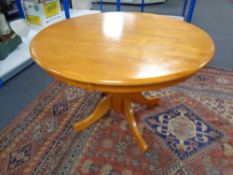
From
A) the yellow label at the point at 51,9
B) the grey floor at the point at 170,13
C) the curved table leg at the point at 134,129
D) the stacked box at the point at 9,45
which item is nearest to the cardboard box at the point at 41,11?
the yellow label at the point at 51,9

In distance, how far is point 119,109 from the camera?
3.87 feet

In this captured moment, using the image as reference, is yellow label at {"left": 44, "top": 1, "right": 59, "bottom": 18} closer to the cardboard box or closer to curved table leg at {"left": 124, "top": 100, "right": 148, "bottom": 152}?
the cardboard box

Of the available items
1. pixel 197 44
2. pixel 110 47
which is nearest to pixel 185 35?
pixel 197 44

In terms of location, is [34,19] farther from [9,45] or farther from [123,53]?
[123,53]

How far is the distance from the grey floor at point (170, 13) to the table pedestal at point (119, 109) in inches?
21.9

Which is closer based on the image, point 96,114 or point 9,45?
point 96,114

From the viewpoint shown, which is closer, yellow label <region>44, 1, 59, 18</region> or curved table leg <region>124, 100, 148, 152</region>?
curved table leg <region>124, 100, 148, 152</region>

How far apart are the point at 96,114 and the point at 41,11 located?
1.37 m

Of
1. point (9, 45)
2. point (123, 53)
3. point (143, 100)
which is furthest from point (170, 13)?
point (123, 53)

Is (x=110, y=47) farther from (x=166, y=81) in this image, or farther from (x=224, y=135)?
(x=224, y=135)

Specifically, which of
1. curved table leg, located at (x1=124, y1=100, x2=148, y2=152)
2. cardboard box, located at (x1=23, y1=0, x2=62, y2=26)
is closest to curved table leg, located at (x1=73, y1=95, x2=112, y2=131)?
curved table leg, located at (x1=124, y1=100, x2=148, y2=152)

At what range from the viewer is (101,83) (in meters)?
0.58

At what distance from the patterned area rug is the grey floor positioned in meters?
0.12

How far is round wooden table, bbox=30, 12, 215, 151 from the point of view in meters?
0.61
